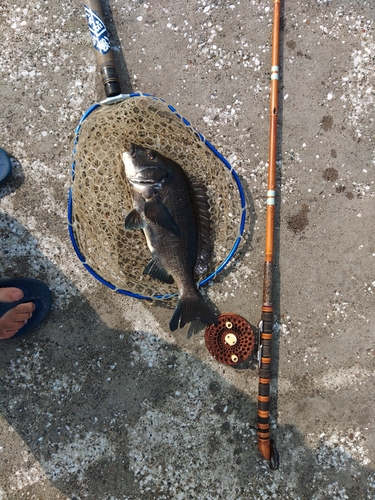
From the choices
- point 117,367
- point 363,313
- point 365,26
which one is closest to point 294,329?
point 363,313

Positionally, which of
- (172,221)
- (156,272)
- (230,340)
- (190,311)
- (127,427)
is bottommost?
(127,427)

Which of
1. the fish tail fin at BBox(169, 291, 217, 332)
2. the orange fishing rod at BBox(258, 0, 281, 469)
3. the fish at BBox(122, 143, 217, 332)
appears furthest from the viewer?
the orange fishing rod at BBox(258, 0, 281, 469)

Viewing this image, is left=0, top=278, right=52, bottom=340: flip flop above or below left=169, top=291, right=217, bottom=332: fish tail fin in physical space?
above

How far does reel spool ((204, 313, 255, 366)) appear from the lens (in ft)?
9.70

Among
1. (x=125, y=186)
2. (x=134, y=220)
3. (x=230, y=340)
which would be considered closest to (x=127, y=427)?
(x=230, y=340)

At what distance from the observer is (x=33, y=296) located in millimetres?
2967

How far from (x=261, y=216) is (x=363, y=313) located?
1199 millimetres

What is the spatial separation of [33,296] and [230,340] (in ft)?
5.38

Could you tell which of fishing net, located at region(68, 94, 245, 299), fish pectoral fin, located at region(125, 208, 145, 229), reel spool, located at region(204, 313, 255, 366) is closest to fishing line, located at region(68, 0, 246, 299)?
fishing net, located at region(68, 94, 245, 299)

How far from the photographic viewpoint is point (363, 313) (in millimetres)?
3107

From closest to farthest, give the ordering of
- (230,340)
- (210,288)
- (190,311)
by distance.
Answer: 1. (190,311)
2. (230,340)
3. (210,288)

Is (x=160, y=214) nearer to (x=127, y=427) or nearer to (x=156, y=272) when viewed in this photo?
(x=156, y=272)

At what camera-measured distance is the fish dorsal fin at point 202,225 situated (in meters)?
2.82

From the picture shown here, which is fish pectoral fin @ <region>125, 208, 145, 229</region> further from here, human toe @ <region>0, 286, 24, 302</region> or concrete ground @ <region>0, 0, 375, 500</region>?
human toe @ <region>0, 286, 24, 302</region>
